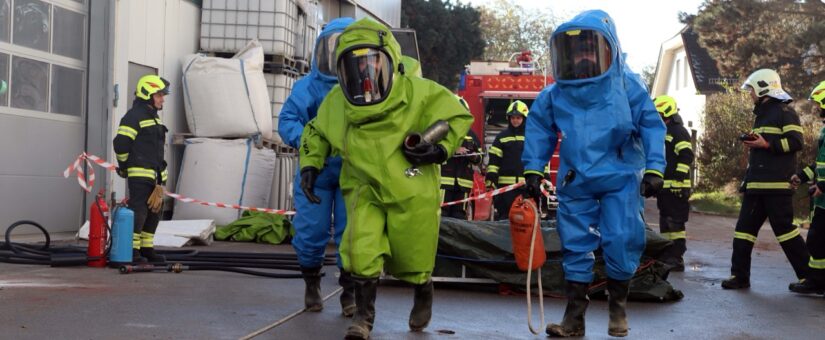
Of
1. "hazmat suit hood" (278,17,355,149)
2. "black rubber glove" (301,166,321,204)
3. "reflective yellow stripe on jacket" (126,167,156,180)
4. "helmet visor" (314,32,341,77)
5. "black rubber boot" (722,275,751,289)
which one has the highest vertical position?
"helmet visor" (314,32,341,77)

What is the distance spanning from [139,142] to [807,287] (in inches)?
239

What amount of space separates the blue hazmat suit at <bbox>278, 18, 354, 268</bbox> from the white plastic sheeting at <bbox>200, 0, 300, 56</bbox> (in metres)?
8.56

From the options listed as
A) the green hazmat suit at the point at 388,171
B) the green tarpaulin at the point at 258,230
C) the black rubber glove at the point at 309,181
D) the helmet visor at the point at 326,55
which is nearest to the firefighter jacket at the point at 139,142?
the helmet visor at the point at 326,55

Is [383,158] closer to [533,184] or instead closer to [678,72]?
[533,184]

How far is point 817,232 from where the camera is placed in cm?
970

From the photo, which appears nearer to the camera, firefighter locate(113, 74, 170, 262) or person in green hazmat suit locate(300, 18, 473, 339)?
person in green hazmat suit locate(300, 18, 473, 339)

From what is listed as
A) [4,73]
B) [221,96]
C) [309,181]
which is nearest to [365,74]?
[309,181]

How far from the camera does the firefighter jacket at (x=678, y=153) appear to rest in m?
11.5

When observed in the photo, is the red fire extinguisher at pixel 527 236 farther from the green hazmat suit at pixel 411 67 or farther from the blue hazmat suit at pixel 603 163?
the green hazmat suit at pixel 411 67

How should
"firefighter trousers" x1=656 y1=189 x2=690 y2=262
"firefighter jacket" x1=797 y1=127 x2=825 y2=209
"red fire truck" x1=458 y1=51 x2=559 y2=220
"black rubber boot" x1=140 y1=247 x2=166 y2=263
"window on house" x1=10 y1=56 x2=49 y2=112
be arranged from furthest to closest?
"red fire truck" x1=458 y1=51 x2=559 y2=220 < "window on house" x1=10 y1=56 x2=49 y2=112 < "firefighter trousers" x1=656 y1=189 x2=690 y2=262 < "black rubber boot" x1=140 y1=247 x2=166 y2=263 < "firefighter jacket" x1=797 y1=127 x2=825 y2=209

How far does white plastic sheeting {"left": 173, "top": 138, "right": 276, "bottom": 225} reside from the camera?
49.4 ft

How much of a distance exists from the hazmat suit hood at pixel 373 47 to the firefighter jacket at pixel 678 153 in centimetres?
561

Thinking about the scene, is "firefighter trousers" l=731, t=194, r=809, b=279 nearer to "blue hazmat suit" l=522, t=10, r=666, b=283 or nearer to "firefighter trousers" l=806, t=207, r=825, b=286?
"firefighter trousers" l=806, t=207, r=825, b=286

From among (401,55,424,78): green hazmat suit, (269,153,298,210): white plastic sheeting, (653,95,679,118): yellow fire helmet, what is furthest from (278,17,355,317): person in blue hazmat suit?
(269,153,298,210): white plastic sheeting
